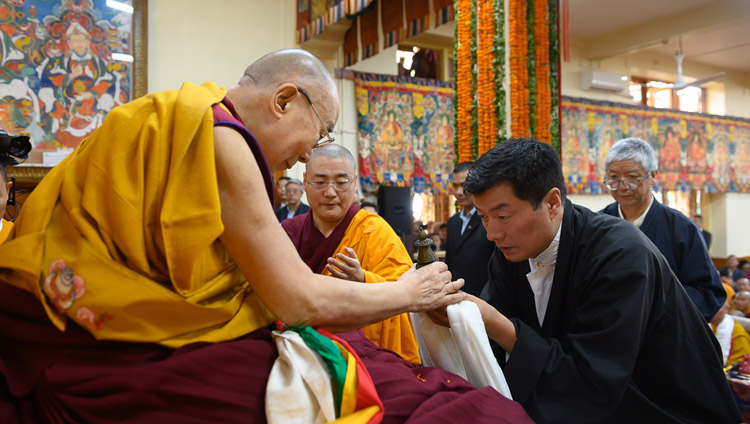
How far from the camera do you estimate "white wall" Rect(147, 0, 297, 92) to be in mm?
6367

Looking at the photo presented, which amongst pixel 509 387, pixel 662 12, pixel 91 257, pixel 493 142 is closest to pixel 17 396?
pixel 91 257

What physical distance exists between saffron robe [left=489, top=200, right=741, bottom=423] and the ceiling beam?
8.13 meters

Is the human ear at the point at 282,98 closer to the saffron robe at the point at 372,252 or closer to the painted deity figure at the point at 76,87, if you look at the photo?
the saffron robe at the point at 372,252

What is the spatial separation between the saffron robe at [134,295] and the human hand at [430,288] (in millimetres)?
298

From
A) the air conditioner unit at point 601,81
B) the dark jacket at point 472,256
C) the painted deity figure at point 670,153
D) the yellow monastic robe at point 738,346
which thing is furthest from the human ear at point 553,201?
the painted deity figure at point 670,153

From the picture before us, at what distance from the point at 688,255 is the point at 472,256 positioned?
4.35ft

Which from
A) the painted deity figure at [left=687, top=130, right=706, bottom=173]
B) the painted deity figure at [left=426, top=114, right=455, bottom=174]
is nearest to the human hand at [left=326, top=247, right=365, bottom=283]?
the painted deity figure at [left=426, top=114, right=455, bottom=174]

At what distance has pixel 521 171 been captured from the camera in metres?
1.71

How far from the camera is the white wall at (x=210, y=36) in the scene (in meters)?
6.37

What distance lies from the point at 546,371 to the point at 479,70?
296 cm

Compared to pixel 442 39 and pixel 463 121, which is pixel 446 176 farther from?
pixel 463 121

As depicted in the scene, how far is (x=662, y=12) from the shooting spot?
8.70m

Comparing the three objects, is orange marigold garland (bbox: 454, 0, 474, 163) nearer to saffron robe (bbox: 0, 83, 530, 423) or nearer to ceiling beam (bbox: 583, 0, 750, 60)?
saffron robe (bbox: 0, 83, 530, 423)

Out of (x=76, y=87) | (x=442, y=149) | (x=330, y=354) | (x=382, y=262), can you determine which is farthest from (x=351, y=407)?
(x=442, y=149)
